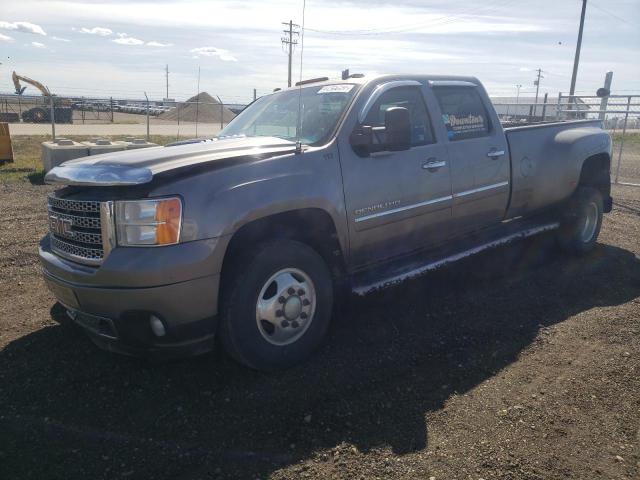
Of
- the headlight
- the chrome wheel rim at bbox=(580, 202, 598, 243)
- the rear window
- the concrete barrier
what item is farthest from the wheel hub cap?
the concrete barrier

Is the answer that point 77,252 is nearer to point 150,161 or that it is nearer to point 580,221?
point 150,161

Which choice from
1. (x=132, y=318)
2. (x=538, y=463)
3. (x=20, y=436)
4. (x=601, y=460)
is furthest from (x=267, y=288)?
(x=601, y=460)

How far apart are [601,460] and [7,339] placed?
13.4 ft

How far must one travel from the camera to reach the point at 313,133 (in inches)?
169

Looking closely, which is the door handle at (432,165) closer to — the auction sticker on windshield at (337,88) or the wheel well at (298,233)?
the auction sticker on windshield at (337,88)

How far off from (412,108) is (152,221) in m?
2.61

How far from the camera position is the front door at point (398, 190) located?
4129mm

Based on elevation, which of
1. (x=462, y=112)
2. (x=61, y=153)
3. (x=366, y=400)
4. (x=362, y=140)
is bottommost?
(x=366, y=400)

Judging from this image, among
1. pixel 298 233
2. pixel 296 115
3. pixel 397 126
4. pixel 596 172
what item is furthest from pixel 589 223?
pixel 298 233

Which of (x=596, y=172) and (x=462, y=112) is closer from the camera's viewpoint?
(x=462, y=112)

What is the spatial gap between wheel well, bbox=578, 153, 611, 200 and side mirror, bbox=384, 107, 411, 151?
3513 millimetres

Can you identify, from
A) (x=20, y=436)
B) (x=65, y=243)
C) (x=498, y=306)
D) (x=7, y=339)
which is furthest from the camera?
(x=498, y=306)

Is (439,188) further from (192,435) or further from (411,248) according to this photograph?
(192,435)

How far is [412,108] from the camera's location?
15.8 feet
